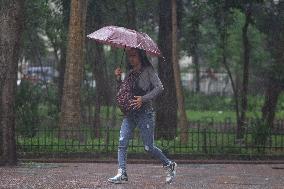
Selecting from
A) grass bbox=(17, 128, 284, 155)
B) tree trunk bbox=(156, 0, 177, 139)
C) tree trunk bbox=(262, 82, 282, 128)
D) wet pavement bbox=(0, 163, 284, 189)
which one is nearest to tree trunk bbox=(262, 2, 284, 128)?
tree trunk bbox=(262, 82, 282, 128)

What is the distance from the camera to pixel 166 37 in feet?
53.1

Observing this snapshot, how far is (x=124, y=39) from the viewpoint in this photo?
8891 mm

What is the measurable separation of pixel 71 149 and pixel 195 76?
17724mm

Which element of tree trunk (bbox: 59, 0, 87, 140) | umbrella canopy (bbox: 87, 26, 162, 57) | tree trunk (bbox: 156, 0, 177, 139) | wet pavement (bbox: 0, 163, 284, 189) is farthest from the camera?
tree trunk (bbox: 156, 0, 177, 139)

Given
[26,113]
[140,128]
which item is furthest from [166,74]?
[140,128]

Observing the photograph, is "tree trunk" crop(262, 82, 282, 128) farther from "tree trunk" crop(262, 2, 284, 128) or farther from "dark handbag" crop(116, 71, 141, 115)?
"dark handbag" crop(116, 71, 141, 115)

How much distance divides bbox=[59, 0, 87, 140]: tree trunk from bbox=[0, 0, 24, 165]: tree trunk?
133 inches

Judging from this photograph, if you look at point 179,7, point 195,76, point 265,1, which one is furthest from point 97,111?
point 195,76

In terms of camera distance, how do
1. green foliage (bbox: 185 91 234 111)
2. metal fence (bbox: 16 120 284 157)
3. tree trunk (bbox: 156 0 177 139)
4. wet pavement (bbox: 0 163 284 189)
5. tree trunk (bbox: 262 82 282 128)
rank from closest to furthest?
wet pavement (bbox: 0 163 284 189), metal fence (bbox: 16 120 284 157), tree trunk (bbox: 156 0 177 139), tree trunk (bbox: 262 82 282 128), green foliage (bbox: 185 91 234 111)

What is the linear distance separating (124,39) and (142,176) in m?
2.47

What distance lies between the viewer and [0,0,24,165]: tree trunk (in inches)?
421

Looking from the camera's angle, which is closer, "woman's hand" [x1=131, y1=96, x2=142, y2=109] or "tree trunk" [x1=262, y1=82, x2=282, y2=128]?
"woman's hand" [x1=131, y1=96, x2=142, y2=109]

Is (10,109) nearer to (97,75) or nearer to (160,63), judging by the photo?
(160,63)

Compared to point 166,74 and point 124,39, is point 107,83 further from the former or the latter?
point 124,39
